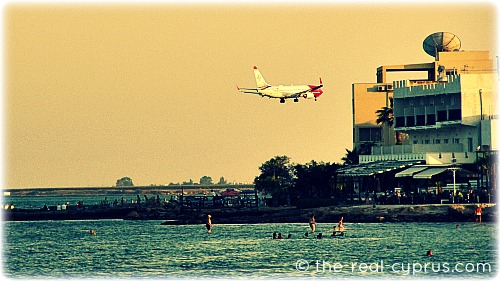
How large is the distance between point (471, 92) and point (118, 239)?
38551 mm

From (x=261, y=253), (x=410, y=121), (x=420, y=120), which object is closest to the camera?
(x=261, y=253)

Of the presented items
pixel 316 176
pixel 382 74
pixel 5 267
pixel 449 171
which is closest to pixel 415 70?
pixel 382 74

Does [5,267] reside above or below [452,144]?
below

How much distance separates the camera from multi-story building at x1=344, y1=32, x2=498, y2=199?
368 ft

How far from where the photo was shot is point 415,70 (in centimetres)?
14188

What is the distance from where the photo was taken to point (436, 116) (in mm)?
119188

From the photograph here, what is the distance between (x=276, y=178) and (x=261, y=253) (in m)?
61.2

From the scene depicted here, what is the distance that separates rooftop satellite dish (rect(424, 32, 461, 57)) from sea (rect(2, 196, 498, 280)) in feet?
144

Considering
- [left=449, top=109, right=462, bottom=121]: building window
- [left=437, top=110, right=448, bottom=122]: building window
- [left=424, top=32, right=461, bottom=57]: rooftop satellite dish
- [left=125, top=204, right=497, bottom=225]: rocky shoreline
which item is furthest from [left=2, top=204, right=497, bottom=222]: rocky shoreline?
[left=424, top=32, right=461, bottom=57]: rooftop satellite dish

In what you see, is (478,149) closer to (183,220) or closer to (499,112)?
(499,112)

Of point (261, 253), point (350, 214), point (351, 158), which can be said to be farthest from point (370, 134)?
point (261, 253)

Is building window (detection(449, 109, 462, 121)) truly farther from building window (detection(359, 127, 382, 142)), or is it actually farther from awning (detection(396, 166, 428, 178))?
building window (detection(359, 127, 382, 142))

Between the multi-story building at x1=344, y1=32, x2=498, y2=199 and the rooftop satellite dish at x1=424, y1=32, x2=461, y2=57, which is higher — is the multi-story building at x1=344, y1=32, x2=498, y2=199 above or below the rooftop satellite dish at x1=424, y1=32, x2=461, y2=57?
below

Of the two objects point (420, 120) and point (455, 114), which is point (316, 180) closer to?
point (420, 120)
